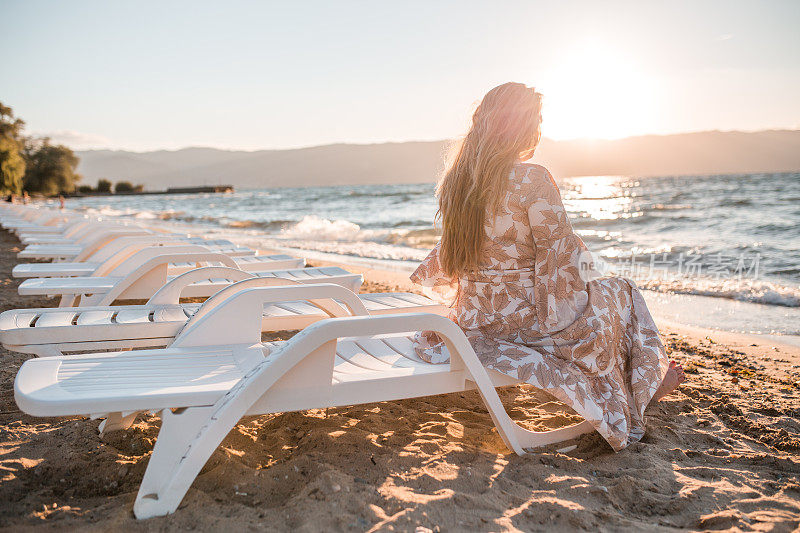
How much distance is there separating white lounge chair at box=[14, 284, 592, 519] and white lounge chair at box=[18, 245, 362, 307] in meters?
1.44

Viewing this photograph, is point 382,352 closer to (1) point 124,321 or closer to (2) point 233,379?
(2) point 233,379

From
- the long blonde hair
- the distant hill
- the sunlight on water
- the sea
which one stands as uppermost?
the distant hill

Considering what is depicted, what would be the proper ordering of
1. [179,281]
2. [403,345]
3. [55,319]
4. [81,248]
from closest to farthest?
[403,345], [55,319], [179,281], [81,248]

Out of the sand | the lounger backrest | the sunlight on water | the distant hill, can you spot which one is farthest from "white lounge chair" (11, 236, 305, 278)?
the distant hill

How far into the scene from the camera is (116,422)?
250 cm

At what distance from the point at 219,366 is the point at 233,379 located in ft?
0.67

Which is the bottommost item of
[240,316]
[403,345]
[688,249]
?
[688,249]

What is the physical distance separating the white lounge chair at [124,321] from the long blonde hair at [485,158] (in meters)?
0.96

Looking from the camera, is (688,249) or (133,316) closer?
(133,316)

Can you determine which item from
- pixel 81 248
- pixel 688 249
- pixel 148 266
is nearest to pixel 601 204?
pixel 688 249

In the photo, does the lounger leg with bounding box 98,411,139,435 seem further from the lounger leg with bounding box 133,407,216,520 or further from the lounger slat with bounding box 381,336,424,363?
the lounger slat with bounding box 381,336,424,363

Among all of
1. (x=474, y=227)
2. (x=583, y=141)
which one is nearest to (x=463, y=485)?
(x=474, y=227)

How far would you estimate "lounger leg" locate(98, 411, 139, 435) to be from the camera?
2.47 metres

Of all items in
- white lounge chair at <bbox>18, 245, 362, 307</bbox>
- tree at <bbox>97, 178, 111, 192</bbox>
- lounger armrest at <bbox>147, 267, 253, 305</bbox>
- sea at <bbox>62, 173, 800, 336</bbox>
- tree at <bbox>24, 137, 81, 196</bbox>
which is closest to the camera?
lounger armrest at <bbox>147, 267, 253, 305</bbox>
